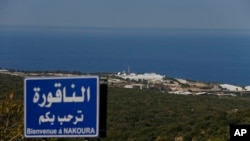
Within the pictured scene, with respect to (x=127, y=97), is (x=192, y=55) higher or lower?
higher

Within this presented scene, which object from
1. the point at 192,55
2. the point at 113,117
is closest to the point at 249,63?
the point at 192,55

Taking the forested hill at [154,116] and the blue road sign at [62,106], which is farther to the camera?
the forested hill at [154,116]

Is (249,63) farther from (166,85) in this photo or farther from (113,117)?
(113,117)

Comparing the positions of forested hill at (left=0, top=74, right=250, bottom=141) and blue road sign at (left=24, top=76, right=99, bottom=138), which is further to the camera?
forested hill at (left=0, top=74, right=250, bottom=141)
